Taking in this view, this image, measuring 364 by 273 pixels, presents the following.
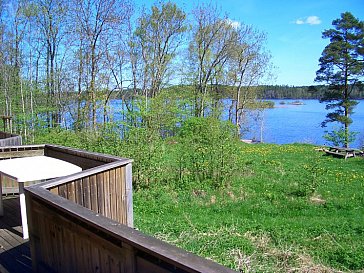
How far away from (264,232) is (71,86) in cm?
1415

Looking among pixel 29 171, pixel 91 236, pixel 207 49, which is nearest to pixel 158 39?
pixel 207 49

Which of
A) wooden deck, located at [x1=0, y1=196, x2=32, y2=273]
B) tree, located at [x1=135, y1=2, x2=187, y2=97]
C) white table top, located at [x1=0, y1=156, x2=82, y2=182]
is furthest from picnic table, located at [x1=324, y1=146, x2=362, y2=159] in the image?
wooden deck, located at [x1=0, y1=196, x2=32, y2=273]

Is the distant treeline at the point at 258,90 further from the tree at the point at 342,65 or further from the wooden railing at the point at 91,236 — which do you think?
the wooden railing at the point at 91,236

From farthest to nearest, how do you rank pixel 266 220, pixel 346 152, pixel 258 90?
pixel 258 90 < pixel 346 152 < pixel 266 220

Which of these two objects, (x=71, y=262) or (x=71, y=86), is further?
(x=71, y=86)

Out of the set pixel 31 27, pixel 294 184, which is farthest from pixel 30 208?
pixel 31 27

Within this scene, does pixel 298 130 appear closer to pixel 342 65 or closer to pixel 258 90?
pixel 258 90

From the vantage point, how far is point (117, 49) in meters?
17.6

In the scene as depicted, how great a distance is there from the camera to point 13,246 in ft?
11.1

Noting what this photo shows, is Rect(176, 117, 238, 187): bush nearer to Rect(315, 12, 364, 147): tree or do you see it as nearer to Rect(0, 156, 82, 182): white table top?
Rect(0, 156, 82, 182): white table top

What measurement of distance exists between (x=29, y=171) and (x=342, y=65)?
78.6 feet

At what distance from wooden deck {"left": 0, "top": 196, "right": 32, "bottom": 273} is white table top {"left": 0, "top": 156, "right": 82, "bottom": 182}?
82 centimetres

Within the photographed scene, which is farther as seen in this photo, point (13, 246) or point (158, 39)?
point (158, 39)

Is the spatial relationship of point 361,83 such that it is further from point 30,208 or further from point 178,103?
point 30,208
